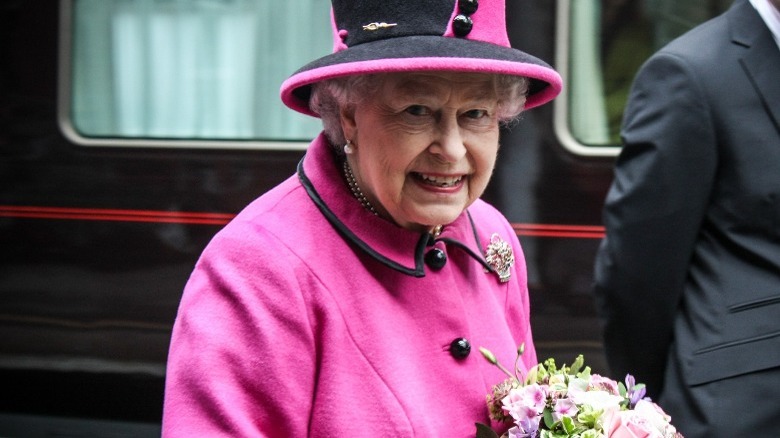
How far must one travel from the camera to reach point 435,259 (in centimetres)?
194

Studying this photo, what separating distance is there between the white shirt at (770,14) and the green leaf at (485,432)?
1286 mm

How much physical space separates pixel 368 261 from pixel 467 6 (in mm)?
470

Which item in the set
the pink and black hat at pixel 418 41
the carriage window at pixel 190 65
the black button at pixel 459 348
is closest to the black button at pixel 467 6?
the pink and black hat at pixel 418 41

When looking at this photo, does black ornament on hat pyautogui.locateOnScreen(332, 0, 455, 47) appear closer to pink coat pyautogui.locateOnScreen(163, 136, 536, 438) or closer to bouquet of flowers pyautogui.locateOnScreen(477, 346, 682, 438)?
Result: pink coat pyautogui.locateOnScreen(163, 136, 536, 438)

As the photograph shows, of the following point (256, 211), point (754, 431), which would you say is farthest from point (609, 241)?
point (256, 211)

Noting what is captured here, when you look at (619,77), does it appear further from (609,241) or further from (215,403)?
(215,403)

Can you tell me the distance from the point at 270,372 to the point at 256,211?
0.30 metres

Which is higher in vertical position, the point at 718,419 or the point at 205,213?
the point at 718,419

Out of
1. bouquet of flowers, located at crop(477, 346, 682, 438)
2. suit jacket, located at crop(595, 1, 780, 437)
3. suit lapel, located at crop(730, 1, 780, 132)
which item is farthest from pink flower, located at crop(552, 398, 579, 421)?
suit lapel, located at crop(730, 1, 780, 132)

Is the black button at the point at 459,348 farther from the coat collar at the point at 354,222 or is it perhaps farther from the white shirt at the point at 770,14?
the white shirt at the point at 770,14

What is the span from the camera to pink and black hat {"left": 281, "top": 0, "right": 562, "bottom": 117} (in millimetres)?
1725

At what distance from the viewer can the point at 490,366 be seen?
1966mm

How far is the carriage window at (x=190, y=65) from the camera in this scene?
450 cm

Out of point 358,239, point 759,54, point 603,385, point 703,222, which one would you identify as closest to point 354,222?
point 358,239
